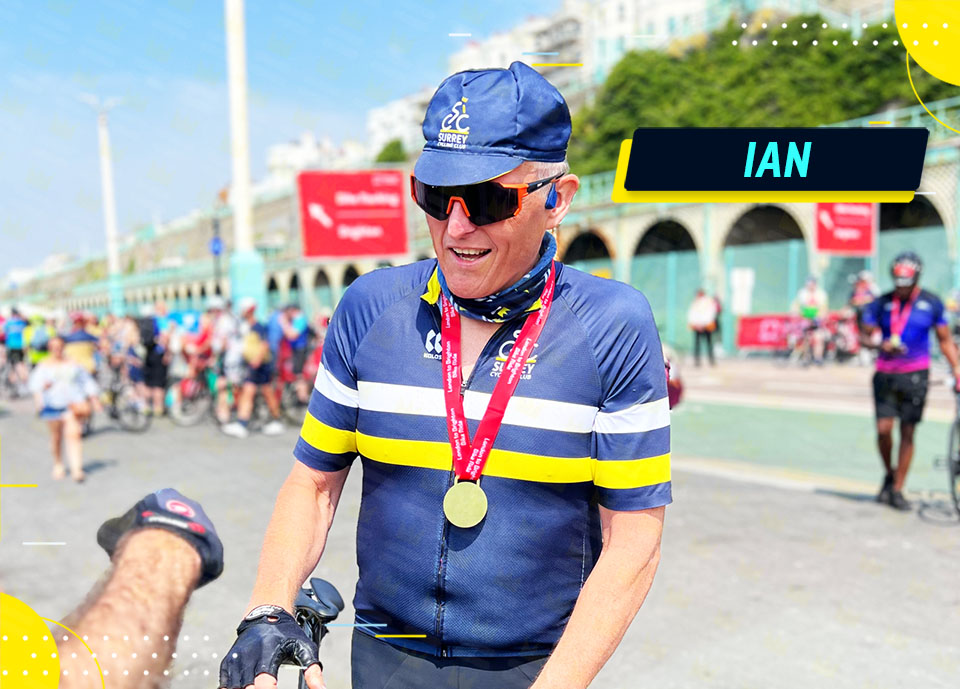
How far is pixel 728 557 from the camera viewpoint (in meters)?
5.13

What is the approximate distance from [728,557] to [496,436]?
165 inches

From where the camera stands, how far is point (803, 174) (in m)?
1.61

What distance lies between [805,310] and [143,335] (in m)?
13.9

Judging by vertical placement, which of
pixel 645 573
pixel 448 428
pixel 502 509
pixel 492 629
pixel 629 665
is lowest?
pixel 629 665

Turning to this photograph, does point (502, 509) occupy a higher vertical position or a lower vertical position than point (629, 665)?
higher

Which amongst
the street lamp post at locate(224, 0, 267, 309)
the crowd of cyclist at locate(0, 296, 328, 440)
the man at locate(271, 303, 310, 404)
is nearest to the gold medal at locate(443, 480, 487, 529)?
the crowd of cyclist at locate(0, 296, 328, 440)

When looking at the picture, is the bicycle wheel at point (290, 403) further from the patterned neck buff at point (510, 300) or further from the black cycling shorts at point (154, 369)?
the patterned neck buff at point (510, 300)

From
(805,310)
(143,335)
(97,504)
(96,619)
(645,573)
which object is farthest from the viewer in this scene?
(805,310)

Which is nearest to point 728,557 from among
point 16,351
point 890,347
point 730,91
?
point 890,347

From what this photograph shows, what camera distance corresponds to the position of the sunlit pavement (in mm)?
3611

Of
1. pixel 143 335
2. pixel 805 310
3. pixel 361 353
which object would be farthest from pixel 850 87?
pixel 361 353

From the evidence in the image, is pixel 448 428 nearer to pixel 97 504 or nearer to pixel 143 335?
pixel 97 504

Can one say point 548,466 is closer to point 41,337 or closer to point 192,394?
point 192,394

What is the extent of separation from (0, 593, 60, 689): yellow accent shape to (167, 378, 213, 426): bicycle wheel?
11.0 meters
